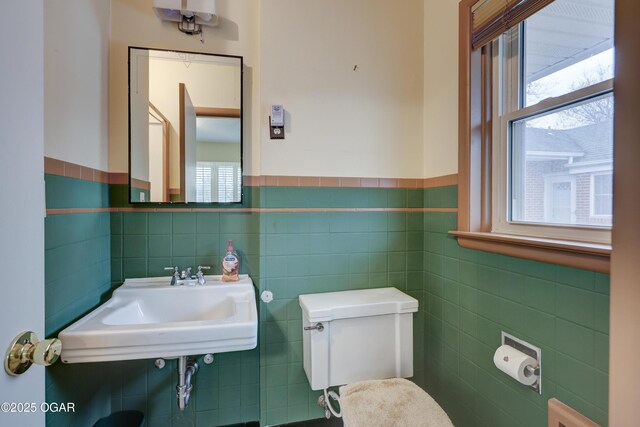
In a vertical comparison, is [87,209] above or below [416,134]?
below

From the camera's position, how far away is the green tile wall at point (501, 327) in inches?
34.7

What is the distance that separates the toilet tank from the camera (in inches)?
52.0

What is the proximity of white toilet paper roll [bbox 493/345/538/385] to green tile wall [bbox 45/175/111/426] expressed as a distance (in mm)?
1612

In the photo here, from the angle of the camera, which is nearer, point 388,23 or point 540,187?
point 540,187

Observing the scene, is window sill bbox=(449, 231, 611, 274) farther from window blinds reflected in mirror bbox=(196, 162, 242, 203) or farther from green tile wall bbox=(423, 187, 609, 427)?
window blinds reflected in mirror bbox=(196, 162, 242, 203)

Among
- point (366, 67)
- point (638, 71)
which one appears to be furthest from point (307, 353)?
point (366, 67)

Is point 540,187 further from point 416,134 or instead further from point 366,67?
point 366,67

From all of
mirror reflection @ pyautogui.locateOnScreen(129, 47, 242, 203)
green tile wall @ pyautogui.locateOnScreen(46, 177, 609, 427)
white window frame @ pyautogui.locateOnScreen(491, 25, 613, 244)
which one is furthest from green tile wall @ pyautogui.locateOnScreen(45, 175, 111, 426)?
white window frame @ pyautogui.locateOnScreen(491, 25, 613, 244)

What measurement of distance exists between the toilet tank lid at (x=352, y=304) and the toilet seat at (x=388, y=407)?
0.97 ft

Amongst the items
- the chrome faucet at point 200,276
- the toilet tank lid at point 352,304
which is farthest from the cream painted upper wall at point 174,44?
the toilet tank lid at point 352,304

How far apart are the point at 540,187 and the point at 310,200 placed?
1000 millimetres

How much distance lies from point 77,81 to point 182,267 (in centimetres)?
92

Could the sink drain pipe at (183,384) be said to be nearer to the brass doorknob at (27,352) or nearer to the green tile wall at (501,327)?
the brass doorknob at (27,352)

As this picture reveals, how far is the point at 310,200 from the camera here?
1.55m
